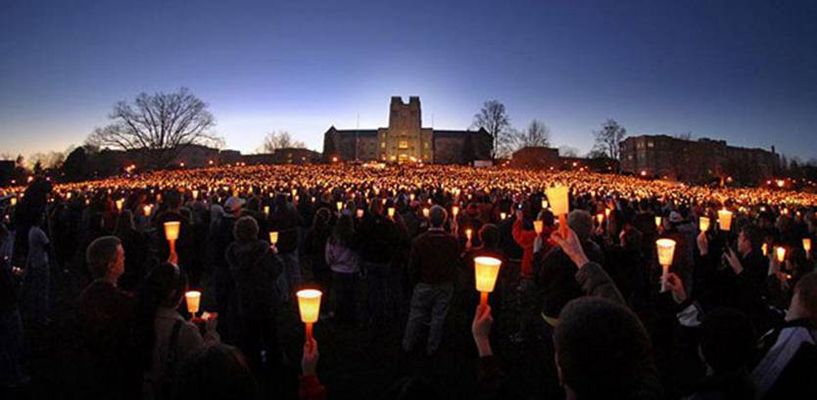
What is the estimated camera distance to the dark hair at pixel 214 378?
209 centimetres

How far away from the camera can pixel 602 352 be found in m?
1.76

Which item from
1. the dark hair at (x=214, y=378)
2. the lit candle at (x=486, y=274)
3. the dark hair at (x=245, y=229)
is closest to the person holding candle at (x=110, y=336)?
the dark hair at (x=214, y=378)

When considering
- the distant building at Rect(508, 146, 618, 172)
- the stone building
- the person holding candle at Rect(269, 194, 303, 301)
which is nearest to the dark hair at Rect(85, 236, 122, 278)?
the person holding candle at Rect(269, 194, 303, 301)

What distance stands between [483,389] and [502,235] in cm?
873

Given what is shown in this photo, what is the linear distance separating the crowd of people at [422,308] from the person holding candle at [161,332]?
0.01m

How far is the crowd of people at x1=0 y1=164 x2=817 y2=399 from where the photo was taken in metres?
2.20

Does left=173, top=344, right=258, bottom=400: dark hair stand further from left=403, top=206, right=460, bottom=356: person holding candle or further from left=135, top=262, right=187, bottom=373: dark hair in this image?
left=403, top=206, right=460, bottom=356: person holding candle

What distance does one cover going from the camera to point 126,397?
3.62 m

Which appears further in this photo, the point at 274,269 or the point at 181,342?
the point at 274,269

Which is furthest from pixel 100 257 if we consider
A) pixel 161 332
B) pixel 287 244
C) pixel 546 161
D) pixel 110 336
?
pixel 546 161

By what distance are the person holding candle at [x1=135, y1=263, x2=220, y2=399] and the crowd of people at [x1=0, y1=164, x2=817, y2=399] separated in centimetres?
1

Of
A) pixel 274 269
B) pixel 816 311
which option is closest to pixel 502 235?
pixel 274 269

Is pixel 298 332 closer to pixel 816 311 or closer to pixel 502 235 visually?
pixel 502 235

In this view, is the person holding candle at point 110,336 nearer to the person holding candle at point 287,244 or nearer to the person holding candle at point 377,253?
the person holding candle at point 377,253
